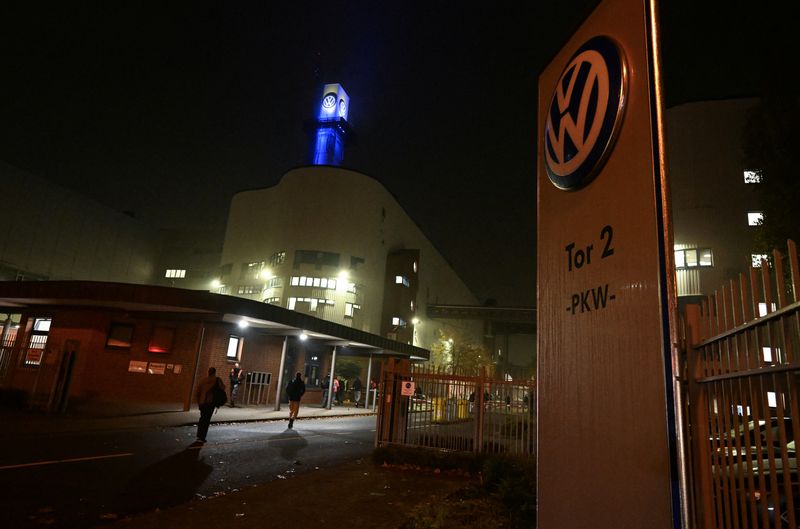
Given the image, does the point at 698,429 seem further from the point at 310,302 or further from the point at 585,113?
the point at 310,302

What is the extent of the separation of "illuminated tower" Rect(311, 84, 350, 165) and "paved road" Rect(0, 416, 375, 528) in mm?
67307

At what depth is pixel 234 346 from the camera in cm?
2459

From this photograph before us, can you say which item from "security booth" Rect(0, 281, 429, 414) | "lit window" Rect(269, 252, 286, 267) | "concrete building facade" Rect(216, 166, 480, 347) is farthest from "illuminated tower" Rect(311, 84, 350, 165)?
"security booth" Rect(0, 281, 429, 414)

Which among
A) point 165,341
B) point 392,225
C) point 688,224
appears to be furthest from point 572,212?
point 392,225

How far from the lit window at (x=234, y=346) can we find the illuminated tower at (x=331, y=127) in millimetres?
56369

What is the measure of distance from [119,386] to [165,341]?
258 cm

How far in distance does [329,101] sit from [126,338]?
67868 millimetres

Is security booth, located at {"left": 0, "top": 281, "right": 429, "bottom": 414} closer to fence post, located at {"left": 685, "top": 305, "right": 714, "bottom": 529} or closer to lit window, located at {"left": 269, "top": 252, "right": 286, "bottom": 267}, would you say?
fence post, located at {"left": 685, "top": 305, "right": 714, "bottom": 529}

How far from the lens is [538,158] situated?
3494 millimetres

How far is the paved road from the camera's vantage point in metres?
6.31

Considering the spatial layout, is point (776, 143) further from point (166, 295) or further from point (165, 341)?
point (165, 341)

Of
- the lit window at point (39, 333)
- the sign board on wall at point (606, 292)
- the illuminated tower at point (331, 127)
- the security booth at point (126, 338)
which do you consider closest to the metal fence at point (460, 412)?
the sign board on wall at point (606, 292)

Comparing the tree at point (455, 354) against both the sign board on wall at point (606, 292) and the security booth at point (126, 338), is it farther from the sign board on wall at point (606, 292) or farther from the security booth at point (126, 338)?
the sign board on wall at point (606, 292)

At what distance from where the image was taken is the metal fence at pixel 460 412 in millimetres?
10547
